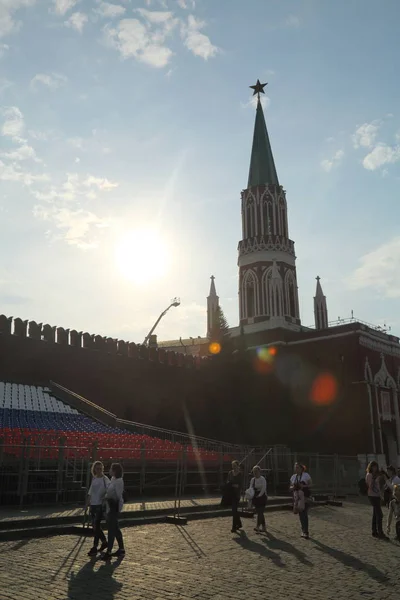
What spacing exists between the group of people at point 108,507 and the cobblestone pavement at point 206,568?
10.3 inches

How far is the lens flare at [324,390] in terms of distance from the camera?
3403 cm

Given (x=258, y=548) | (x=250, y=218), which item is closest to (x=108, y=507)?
(x=258, y=548)

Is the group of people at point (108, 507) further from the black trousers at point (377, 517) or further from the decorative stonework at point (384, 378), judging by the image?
the decorative stonework at point (384, 378)

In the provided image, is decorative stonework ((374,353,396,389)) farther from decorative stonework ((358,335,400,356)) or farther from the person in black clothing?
the person in black clothing

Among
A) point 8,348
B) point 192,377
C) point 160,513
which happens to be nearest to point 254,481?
point 160,513

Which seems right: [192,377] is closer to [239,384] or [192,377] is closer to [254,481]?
[239,384]

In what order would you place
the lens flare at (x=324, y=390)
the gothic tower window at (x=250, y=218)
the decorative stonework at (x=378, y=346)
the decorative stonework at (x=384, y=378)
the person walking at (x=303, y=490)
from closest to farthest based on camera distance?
the person walking at (x=303, y=490) → the lens flare at (x=324, y=390) → the decorative stonework at (x=378, y=346) → the decorative stonework at (x=384, y=378) → the gothic tower window at (x=250, y=218)

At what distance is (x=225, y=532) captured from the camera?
1156 cm

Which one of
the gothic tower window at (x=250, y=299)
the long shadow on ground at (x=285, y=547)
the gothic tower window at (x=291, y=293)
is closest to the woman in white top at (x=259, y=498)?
the long shadow on ground at (x=285, y=547)

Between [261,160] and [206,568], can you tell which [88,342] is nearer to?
[206,568]

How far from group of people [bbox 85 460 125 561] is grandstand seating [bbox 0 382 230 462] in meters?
4.50

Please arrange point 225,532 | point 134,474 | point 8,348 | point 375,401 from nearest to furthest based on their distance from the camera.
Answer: point 225,532, point 134,474, point 8,348, point 375,401

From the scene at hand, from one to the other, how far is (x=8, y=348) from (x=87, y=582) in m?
19.9

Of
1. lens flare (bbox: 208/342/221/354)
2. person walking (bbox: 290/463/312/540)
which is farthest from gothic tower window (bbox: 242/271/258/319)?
person walking (bbox: 290/463/312/540)
